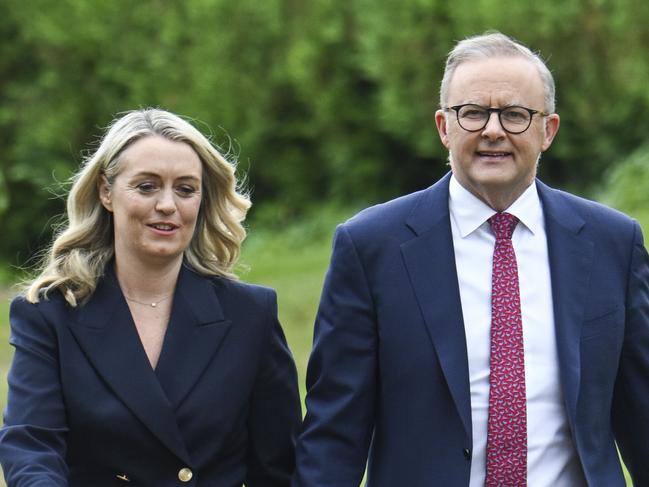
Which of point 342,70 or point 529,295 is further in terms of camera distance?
point 342,70

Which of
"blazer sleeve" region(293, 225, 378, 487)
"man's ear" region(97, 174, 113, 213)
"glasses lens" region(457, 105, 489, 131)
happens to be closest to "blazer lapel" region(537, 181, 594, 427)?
"glasses lens" region(457, 105, 489, 131)

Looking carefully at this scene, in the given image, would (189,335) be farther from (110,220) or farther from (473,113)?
(473,113)

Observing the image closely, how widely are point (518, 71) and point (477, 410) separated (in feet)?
3.07

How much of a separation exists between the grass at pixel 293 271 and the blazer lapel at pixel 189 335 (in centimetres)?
504

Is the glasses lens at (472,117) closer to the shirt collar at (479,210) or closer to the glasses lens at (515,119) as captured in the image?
the glasses lens at (515,119)

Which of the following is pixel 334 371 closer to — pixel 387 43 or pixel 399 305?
pixel 399 305

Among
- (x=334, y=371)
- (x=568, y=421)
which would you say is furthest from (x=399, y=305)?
(x=568, y=421)

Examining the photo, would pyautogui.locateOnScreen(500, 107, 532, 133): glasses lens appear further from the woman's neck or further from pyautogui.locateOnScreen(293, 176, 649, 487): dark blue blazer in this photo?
the woman's neck

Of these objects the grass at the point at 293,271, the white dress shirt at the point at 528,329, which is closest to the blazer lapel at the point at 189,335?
the white dress shirt at the point at 528,329

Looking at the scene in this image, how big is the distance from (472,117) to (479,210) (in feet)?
0.94

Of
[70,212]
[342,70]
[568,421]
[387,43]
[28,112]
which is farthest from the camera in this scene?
[28,112]

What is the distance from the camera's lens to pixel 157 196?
420 centimetres

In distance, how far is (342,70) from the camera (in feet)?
72.8

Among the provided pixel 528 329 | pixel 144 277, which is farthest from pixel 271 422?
pixel 528 329
